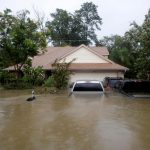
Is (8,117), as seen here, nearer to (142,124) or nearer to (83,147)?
(142,124)

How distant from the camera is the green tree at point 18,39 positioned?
3683cm

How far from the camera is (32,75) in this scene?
40.0 metres

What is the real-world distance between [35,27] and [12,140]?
29.9 metres

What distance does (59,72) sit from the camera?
35.9 meters


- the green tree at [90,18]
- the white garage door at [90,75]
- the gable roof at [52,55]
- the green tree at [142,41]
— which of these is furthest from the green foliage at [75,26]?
the green tree at [142,41]

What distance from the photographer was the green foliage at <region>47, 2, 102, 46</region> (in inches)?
3091

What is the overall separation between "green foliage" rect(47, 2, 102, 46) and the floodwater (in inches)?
2376

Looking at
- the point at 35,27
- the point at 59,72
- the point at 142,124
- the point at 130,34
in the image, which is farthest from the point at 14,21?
the point at 142,124

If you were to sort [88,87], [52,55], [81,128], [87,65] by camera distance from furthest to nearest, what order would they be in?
1. [52,55]
2. [87,65]
3. [88,87]
4. [81,128]

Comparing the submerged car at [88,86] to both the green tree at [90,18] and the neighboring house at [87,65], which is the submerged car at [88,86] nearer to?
the neighboring house at [87,65]

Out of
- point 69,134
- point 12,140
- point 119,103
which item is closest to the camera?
point 12,140

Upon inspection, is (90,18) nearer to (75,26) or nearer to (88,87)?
(75,26)

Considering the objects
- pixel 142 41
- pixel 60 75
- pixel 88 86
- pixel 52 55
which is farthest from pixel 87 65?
pixel 88 86

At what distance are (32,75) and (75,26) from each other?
1650 inches
